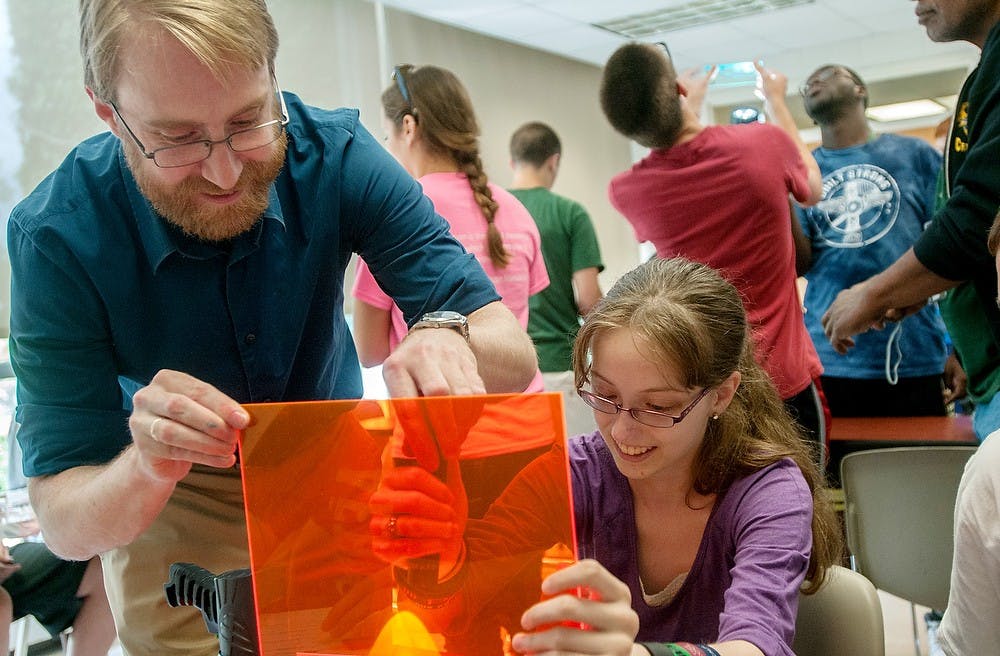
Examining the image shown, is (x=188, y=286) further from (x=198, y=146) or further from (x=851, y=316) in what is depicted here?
(x=851, y=316)

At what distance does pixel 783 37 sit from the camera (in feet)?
24.5

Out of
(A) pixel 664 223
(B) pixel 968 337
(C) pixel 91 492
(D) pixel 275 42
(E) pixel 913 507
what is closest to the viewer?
(C) pixel 91 492

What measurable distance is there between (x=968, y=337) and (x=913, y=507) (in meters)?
0.58

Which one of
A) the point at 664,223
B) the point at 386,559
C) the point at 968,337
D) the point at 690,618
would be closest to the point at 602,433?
the point at 690,618

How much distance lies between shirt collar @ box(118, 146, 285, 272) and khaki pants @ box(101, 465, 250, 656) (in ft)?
1.06

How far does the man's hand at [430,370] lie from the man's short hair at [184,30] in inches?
14.5

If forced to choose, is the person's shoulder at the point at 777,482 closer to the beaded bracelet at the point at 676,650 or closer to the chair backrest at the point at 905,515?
the beaded bracelet at the point at 676,650

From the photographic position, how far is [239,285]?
121cm

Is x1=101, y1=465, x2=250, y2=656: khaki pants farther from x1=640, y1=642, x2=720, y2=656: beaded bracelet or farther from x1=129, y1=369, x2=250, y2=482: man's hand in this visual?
x1=640, y1=642, x2=720, y2=656: beaded bracelet

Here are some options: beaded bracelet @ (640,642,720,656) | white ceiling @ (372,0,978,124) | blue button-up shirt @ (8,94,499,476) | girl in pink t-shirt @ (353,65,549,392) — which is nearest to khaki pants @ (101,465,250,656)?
blue button-up shirt @ (8,94,499,476)

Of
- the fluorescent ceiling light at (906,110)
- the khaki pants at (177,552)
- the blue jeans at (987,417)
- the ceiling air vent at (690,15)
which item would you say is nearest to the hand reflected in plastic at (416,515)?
the khaki pants at (177,552)

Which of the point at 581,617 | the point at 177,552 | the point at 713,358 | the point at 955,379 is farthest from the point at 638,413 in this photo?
the point at 955,379

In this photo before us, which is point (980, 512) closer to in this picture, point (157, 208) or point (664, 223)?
point (157, 208)

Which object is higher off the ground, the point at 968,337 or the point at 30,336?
the point at 30,336
